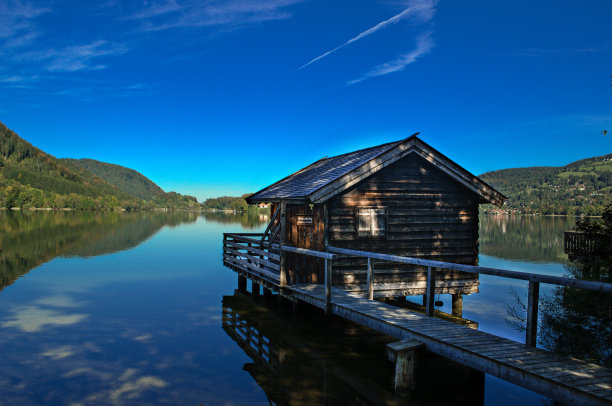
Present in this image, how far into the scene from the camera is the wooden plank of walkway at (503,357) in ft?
19.5

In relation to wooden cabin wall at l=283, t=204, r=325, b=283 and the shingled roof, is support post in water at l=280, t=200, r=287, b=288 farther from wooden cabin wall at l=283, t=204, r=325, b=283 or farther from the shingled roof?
the shingled roof

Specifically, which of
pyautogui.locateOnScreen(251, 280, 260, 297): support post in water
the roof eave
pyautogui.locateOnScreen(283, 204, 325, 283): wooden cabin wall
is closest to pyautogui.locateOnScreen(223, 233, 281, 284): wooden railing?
pyautogui.locateOnScreen(283, 204, 325, 283): wooden cabin wall

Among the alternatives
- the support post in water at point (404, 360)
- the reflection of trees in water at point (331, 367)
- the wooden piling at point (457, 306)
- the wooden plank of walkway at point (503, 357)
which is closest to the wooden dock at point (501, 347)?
the wooden plank of walkway at point (503, 357)

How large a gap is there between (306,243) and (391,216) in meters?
3.05

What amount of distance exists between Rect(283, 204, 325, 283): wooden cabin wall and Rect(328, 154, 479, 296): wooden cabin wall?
395mm

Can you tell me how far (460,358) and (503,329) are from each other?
330 inches

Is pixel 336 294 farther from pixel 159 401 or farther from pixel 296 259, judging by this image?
pixel 159 401

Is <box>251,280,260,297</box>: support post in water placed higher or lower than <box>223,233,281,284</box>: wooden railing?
lower

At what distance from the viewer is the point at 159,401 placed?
344 inches

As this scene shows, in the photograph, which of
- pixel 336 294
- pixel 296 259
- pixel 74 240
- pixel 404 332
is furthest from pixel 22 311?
pixel 74 240

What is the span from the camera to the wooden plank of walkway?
595cm

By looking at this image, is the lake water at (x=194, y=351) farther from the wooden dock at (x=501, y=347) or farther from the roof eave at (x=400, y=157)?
the roof eave at (x=400, y=157)

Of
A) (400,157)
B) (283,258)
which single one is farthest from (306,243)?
(400,157)

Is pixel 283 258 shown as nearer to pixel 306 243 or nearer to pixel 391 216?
pixel 306 243
